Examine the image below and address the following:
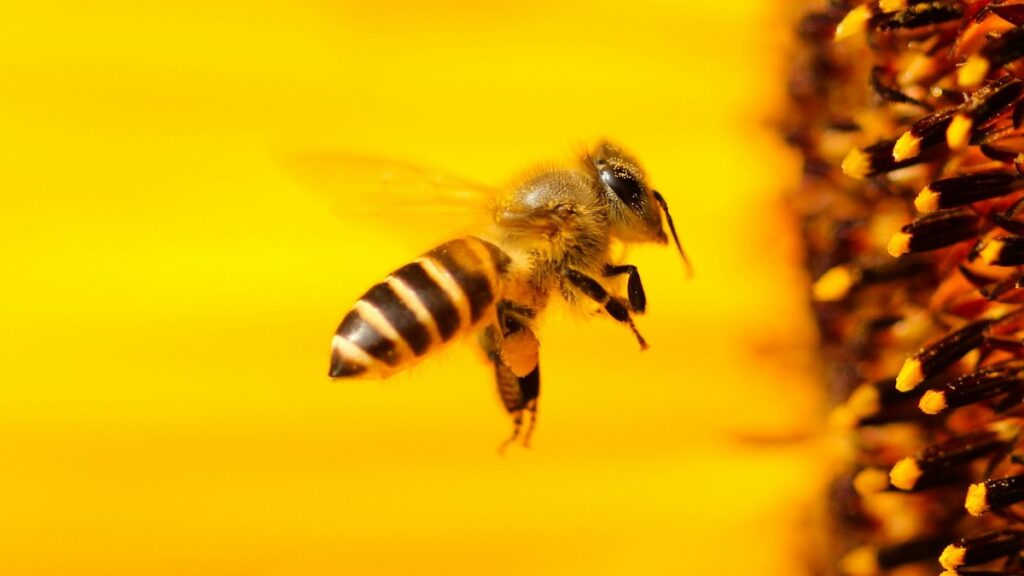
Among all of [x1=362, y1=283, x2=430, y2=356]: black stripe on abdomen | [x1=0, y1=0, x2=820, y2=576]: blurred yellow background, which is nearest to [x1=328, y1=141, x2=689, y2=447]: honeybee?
[x1=362, y1=283, x2=430, y2=356]: black stripe on abdomen

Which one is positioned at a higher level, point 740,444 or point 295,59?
point 295,59

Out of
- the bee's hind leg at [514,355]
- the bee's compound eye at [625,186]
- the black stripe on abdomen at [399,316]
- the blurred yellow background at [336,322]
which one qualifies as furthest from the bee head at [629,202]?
the blurred yellow background at [336,322]

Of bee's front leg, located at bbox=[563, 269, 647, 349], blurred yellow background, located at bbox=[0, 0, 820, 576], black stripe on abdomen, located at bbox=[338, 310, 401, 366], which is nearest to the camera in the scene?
black stripe on abdomen, located at bbox=[338, 310, 401, 366]

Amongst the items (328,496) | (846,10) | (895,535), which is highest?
(846,10)

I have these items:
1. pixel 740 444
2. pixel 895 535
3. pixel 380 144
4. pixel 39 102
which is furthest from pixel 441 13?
pixel 895 535

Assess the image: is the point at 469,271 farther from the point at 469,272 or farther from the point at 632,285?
the point at 632,285

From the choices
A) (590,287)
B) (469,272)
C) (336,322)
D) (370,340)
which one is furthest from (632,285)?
(336,322)

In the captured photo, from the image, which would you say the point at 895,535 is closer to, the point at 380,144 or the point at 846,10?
the point at 846,10

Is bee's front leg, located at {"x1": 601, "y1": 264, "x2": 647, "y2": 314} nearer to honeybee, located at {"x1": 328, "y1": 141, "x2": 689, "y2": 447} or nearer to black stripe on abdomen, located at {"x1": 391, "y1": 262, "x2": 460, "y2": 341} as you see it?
honeybee, located at {"x1": 328, "y1": 141, "x2": 689, "y2": 447}
